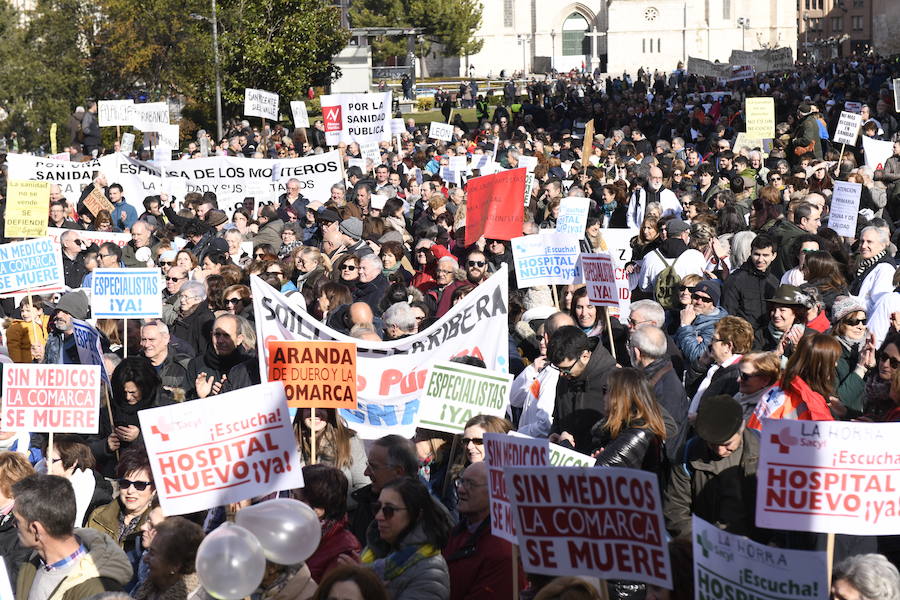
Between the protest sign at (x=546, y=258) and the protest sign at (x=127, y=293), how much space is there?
8.80 feet

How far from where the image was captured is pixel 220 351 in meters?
8.95

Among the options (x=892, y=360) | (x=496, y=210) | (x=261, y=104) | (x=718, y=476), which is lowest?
(x=718, y=476)

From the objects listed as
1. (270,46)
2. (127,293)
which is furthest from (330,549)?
(270,46)

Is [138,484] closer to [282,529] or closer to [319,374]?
[319,374]

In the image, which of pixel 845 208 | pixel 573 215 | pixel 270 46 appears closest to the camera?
pixel 845 208

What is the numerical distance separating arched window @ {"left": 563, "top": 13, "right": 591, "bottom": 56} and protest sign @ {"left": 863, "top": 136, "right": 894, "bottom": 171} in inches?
3233

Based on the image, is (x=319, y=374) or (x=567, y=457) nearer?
(x=567, y=457)

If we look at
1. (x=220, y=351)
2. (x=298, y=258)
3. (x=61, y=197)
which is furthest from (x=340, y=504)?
(x=61, y=197)

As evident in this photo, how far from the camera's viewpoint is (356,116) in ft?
72.7

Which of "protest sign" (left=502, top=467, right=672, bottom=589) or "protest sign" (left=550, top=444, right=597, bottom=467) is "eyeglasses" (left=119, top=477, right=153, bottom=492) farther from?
"protest sign" (left=502, top=467, right=672, bottom=589)

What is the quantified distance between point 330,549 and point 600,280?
Answer: 3.77 m

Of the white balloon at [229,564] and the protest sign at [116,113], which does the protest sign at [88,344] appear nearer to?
the white balloon at [229,564]

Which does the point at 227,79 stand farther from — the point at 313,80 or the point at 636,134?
the point at 636,134

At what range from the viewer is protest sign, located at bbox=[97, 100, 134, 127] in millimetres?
25312
